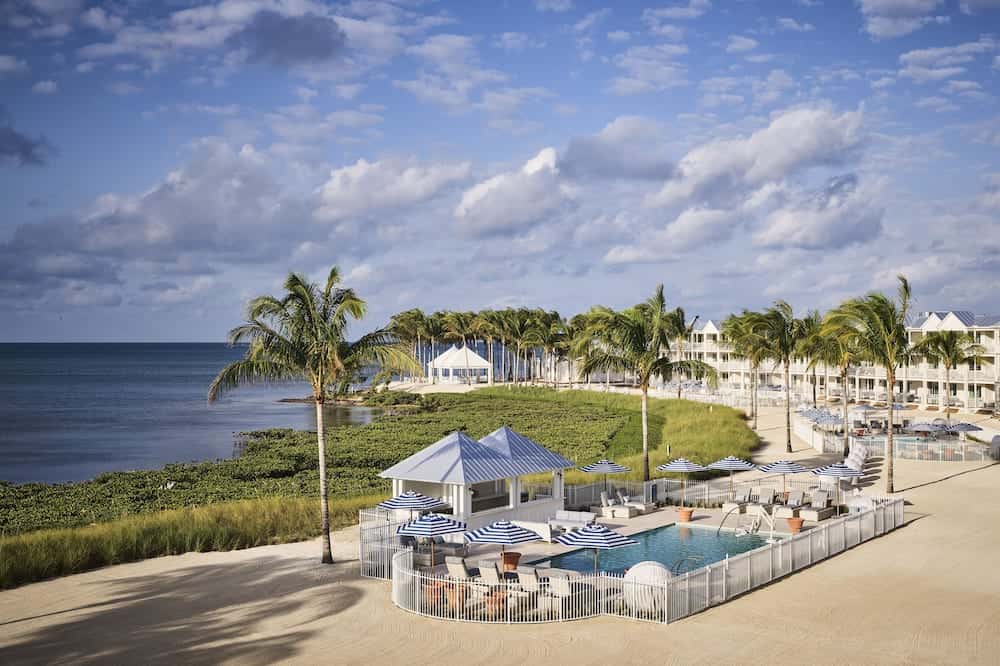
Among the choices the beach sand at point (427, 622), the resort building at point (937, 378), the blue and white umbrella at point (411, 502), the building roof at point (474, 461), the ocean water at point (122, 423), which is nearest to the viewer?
the beach sand at point (427, 622)

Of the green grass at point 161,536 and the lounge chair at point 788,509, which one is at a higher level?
the green grass at point 161,536

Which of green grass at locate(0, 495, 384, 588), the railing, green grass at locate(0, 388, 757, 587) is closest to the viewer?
the railing

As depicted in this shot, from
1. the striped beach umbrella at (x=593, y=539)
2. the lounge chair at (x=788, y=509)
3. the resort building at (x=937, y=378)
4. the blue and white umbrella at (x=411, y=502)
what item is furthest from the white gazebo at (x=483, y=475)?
the resort building at (x=937, y=378)

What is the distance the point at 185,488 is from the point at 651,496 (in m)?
23.1

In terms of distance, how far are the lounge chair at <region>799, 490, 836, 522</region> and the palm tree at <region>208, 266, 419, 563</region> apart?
14.6 meters

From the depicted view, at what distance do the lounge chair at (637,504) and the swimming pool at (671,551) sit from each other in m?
1.84

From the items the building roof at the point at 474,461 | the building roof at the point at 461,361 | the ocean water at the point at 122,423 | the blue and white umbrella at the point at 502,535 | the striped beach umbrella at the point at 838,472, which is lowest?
the ocean water at the point at 122,423

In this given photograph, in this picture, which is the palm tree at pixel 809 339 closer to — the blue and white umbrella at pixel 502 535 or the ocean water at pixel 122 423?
the blue and white umbrella at pixel 502 535

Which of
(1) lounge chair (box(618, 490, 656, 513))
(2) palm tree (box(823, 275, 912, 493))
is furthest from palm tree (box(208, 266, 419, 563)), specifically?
(2) palm tree (box(823, 275, 912, 493))

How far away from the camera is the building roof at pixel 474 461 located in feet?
83.5

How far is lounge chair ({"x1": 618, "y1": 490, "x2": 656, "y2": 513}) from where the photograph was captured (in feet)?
98.2

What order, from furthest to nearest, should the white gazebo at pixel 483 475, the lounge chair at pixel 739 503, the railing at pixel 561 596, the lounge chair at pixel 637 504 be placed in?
1. the lounge chair at pixel 637 504
2. the lounge chair at pixel 739 503
3. the white gazebo at pixel 483 475
4. the railing at pixel 561 596

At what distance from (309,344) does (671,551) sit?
11718mm

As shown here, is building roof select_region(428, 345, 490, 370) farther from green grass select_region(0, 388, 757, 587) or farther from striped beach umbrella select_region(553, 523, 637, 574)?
striped beach umbrella select_region(553, 523, 637, 574)
